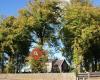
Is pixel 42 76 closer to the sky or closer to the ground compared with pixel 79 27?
closer to the ground

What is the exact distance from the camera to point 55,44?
1927 inches

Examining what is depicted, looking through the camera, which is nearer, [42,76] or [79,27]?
[42,76]

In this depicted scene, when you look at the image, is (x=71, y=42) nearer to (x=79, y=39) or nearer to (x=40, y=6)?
(x=79, y=39)

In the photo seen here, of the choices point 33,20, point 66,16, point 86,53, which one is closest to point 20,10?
point 33,20

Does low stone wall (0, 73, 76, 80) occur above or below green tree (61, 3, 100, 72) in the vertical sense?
below

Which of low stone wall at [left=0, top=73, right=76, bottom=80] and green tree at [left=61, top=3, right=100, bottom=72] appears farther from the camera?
green tree at [left=61, top=3, right=100, bottom=72]

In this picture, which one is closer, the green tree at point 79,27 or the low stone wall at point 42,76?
the low stone wall at point 42,76

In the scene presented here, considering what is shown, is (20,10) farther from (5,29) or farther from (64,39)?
(64,39)

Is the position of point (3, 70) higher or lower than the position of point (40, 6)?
lower

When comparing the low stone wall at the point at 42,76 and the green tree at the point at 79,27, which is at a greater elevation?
the green tree at the point at 79,27

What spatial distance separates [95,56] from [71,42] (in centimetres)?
472

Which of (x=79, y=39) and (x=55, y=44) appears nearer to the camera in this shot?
(x=79, y=39)

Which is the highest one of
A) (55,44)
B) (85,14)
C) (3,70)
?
(85,14)

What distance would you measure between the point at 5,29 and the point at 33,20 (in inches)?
152
